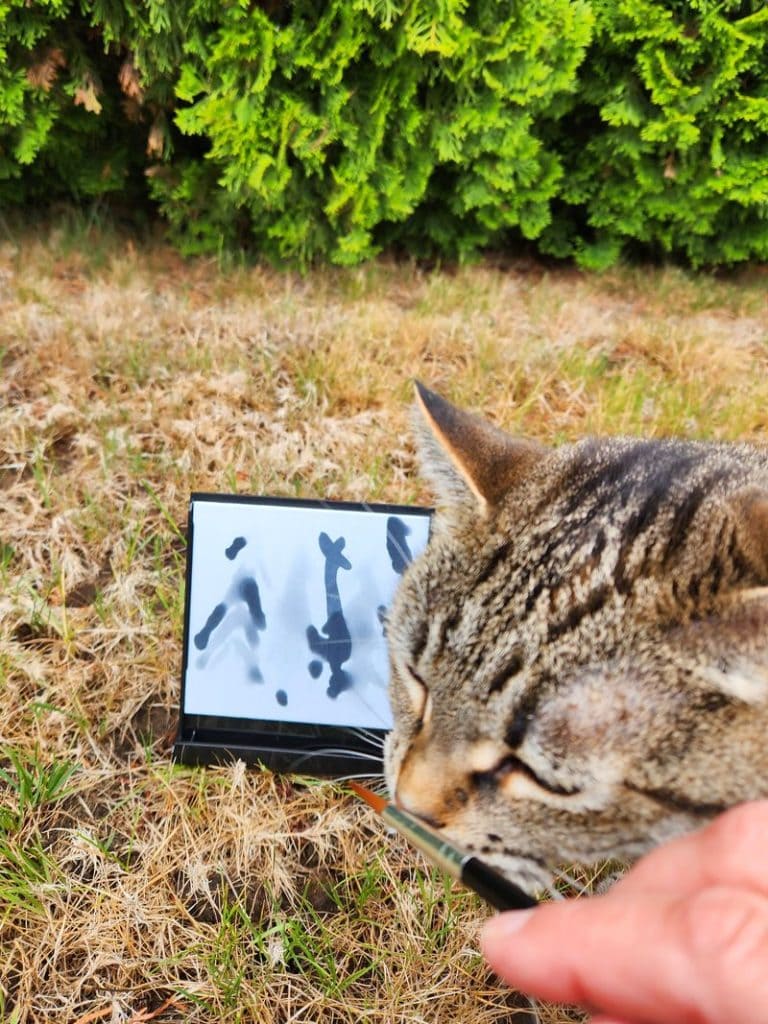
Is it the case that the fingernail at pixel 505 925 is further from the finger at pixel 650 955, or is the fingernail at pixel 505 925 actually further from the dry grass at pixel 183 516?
the dry grass at pixel 183 516

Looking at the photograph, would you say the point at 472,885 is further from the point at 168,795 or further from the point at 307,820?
the point at 168,795

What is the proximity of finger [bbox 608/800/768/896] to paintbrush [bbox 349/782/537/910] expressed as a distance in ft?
0.63

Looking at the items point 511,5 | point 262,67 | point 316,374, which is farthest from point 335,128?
point 316,374

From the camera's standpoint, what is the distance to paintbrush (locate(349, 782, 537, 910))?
117 centimetres

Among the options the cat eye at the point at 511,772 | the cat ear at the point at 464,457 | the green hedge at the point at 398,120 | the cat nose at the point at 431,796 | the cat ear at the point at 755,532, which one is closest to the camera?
the cat ear at the point at 755,532

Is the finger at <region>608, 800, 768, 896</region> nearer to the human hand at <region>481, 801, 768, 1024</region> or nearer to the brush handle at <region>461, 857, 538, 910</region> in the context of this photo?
the human hand at <region>481, 801, 768, 1024</region>

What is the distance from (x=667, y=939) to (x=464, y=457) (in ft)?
2.92

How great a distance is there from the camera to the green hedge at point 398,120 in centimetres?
324

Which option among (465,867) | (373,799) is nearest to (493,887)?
(465,867)

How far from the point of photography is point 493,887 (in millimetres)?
1179

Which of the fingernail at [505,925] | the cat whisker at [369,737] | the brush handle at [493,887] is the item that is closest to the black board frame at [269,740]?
the cat whisker at [369,737]

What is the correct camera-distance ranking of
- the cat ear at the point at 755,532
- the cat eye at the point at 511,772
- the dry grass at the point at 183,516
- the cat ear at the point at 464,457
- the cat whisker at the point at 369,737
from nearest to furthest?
the cat ear at the point at 755,532 → the cat eye at the point at 511,772 → the cat ear at the point at 464,457 → the dry grass at the point at 183,516 → the cat whisker at the point at 369,737

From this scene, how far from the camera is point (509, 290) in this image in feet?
13.7

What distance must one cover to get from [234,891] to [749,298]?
4.16 meters
